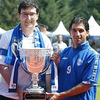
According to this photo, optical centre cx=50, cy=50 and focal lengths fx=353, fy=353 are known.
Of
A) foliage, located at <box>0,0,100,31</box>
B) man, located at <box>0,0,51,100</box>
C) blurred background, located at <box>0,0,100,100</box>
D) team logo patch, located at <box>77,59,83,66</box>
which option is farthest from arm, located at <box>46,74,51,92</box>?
foliage, located at <box>0,0,100,31</box>

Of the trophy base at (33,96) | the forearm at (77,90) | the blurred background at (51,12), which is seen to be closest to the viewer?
the forearm at (77,90)

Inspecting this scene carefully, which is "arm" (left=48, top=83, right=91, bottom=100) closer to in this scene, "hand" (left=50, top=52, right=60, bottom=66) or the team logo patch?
the team logo patch

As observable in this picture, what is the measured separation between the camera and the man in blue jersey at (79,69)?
3.18 meters

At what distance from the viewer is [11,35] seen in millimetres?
3627

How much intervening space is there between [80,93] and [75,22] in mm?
661

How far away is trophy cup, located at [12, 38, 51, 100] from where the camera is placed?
3.36 m

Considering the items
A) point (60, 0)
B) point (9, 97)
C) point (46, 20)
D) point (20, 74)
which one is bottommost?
point (9, 97)

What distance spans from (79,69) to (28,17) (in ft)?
2.58

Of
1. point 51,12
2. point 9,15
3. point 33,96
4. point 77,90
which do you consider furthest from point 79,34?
point 51,12

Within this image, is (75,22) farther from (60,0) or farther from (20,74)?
(60,0)

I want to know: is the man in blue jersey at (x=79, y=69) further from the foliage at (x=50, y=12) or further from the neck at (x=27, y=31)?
the foliage at (x=50, y=12)

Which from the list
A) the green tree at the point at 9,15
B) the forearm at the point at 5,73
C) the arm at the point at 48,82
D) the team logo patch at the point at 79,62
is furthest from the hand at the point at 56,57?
the green tree at the point at 9,15

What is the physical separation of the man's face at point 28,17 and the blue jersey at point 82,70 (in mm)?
551

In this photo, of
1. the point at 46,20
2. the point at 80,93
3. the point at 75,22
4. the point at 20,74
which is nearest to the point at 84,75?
the point at 80,93
